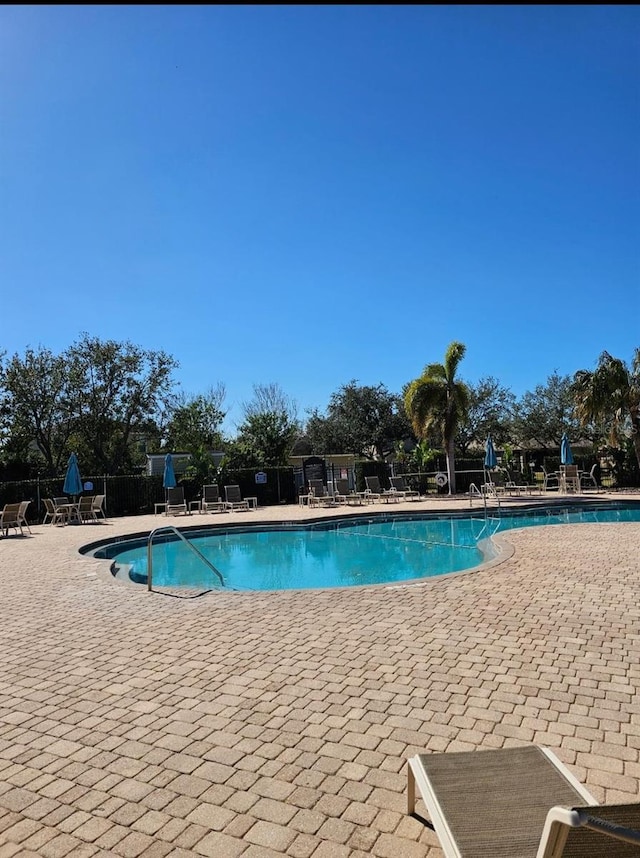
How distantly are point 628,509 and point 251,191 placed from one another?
49.1ft

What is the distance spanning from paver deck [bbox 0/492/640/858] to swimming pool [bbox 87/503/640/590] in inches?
96.8

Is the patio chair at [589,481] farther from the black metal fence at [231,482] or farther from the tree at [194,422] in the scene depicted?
the tree at [194,422]

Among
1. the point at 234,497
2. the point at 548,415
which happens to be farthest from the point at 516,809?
the point at 548,415

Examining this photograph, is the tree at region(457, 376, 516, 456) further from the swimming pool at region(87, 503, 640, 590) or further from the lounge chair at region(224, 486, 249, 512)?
the lounge chair at region(224, 486, 249, 512)

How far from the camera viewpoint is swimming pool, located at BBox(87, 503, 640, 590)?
1031cm

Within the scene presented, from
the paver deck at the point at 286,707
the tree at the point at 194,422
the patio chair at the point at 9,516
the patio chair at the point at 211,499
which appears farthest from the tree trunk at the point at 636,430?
the tree at the point at 194,422

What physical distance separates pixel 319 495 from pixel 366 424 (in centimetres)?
1914

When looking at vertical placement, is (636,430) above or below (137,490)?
above

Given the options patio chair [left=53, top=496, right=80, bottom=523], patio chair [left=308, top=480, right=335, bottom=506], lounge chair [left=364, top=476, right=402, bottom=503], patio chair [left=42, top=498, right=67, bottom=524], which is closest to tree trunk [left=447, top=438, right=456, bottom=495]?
lounge chair [left=364, top=476, right=402, bottom=503]

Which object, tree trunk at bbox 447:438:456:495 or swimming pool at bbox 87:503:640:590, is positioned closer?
swimming pool at bbox 87:503:640:590

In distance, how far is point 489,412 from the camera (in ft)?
126

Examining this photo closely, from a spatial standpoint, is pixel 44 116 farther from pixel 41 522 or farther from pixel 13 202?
pixel 41 522

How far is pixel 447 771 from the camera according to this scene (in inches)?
87.6

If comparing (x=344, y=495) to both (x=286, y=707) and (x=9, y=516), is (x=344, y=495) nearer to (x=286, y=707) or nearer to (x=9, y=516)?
(x=9, y=516)
